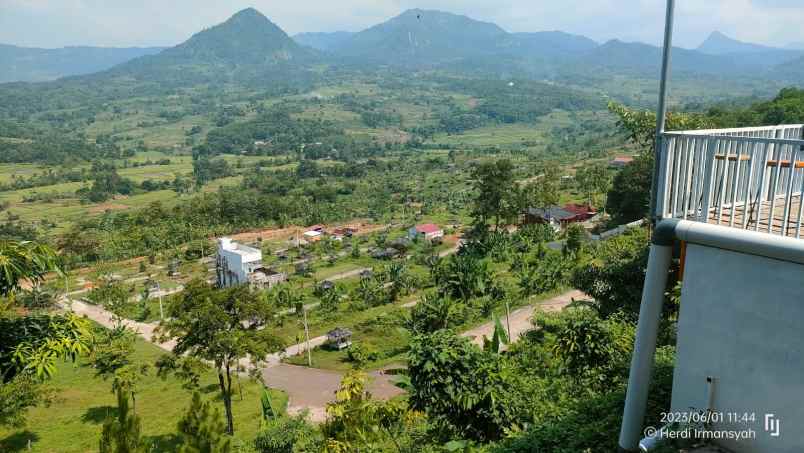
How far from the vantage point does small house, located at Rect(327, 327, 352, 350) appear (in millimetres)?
19984

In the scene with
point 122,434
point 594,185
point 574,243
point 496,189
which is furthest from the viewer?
point 594,185

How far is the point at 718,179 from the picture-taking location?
4.46m

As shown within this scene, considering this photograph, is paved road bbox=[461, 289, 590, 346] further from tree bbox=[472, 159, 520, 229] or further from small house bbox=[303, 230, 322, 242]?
small house bbox=[303, 230, 322, 242]

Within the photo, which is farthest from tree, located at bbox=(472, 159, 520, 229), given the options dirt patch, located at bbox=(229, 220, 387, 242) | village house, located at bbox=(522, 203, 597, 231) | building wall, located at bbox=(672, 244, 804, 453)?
building wall, located at bbox=(672, 244, 804, 453)

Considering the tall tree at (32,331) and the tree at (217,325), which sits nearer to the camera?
the tall tree at (32,331)

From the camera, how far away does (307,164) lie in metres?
85.9

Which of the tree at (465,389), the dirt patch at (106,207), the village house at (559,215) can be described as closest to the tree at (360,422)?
the tree at (465,389)

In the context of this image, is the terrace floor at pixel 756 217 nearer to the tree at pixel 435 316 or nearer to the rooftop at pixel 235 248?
the tree at pixel 435 316

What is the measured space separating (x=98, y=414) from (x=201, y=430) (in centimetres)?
1246

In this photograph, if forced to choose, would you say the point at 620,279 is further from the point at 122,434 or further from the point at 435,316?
the point at 122,434

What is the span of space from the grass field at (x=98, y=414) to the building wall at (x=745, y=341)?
37.0 feet

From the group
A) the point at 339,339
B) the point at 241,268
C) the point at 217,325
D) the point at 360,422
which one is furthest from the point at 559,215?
the point at 360,422

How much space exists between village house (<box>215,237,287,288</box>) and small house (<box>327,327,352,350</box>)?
10.4 m

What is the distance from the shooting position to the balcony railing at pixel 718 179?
4.31 metres
